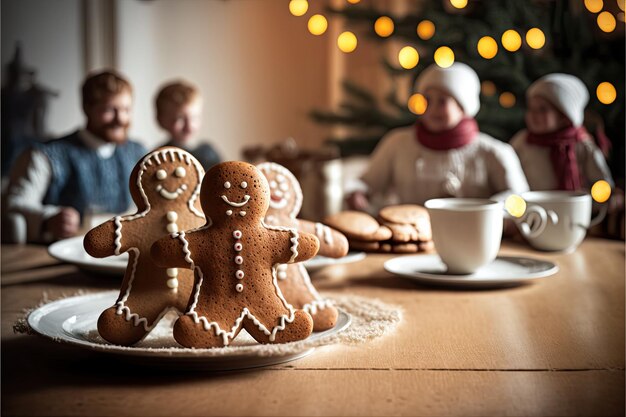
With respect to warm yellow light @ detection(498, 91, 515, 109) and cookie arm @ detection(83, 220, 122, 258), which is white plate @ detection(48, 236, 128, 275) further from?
warm yellow light @ detection(498, 91, 515, 109)

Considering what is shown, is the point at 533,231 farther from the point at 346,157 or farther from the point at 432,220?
the point at 346,157

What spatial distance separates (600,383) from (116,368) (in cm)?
43

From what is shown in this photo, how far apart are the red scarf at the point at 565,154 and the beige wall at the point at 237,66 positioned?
222 cm

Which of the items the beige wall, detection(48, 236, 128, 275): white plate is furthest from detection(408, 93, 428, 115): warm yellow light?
the beige wall

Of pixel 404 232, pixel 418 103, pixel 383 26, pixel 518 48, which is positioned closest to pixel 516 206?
pixel 404 232

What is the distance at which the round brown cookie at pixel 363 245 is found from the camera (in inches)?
51.7

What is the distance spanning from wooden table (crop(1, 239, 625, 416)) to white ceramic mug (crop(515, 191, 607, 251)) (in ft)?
1.08

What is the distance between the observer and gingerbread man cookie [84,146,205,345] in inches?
28.3

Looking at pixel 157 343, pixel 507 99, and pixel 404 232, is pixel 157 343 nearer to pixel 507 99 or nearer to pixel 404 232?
pixel 404 232

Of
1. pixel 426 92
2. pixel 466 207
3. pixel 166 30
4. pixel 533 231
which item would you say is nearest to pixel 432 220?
pixel 466 207

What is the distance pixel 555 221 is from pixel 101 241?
848 millimetres

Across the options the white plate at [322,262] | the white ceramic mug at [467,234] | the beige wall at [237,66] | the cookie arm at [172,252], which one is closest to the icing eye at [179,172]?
the cookie arm at [172,252]

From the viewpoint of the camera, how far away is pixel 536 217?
1.32 meters

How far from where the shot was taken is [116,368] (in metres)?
0.70
